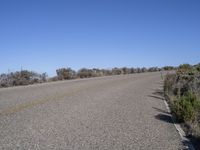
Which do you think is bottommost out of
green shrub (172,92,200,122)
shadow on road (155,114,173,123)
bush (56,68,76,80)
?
shadow on road (155,114,173,123)

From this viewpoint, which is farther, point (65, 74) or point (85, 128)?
point (65, 74)

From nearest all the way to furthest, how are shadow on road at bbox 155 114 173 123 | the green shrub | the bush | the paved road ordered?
the paved road, the green shrub, shadow on road at bbox 155 114 173 123, the bush

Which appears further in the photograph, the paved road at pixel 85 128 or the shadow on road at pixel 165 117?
the shadow on road at pixel 165 117

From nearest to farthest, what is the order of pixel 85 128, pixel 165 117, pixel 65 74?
pixel 85 128
pixel 165 117
pixel 65 74

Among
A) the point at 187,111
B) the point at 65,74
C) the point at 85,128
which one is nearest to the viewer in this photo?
the point at 85,128

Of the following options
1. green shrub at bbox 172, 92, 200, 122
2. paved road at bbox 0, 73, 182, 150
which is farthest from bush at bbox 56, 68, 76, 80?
green shrub at bbox 172, 92, 200, 122

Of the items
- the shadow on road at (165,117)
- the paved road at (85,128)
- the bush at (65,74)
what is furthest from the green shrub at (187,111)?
the bush at (65,74)

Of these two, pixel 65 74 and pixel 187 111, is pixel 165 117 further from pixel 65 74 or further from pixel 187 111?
pixel 65 74

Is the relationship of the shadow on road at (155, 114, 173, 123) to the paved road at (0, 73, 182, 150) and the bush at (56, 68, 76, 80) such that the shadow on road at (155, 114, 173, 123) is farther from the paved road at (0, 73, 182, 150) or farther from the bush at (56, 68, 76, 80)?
the bush at (56, 68, 76, 80)

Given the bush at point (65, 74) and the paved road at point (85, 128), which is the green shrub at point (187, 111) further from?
the bush at point (65, 74)

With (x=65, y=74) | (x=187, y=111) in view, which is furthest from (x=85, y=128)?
(x=65, y=74)

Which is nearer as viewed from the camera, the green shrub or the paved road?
the paved road

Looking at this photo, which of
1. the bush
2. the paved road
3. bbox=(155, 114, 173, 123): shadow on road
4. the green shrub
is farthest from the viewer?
the bush

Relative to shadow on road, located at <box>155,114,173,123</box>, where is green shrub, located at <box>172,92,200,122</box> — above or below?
above
